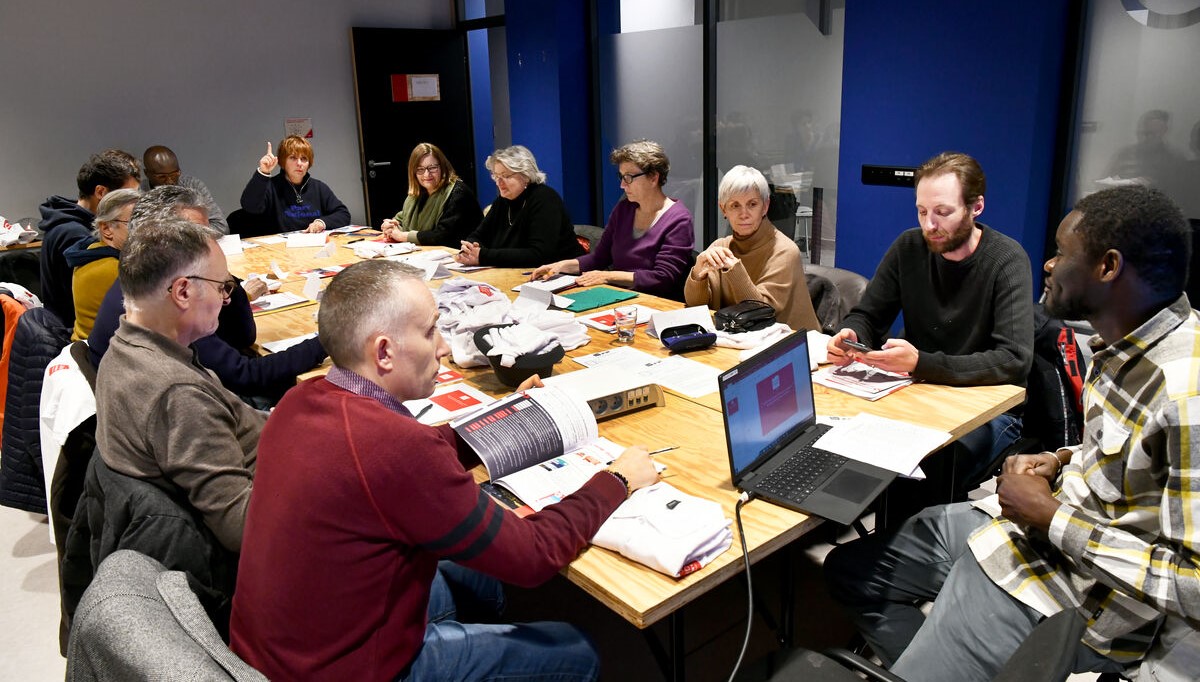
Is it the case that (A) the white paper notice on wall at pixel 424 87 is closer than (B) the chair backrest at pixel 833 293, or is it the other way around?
(B) the chair backrest at pixel 833 293

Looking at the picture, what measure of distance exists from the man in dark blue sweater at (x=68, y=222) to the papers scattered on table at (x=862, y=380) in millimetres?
2817

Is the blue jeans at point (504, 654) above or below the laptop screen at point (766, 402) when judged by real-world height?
below

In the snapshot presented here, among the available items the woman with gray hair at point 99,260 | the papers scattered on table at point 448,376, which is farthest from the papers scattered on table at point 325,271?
the papers scattered on table at point 448,376

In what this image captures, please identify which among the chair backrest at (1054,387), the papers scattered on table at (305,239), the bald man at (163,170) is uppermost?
the bald man at (163,170)

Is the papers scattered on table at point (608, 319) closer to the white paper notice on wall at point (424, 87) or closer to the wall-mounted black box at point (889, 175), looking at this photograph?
the wall-mounted black box at point (889, 175)

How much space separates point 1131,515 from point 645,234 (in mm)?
2739

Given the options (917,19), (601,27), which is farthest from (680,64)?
(917,19)

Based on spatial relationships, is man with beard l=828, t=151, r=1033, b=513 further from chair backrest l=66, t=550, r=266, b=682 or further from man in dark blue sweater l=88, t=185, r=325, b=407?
chair backrest l=66, t=550, r=266, b=682

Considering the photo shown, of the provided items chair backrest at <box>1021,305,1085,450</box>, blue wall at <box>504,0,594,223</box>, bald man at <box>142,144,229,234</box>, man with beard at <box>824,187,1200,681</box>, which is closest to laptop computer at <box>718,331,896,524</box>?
man with beard at <box>824,187,1200,681</box>

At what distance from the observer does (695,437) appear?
79.7 inches

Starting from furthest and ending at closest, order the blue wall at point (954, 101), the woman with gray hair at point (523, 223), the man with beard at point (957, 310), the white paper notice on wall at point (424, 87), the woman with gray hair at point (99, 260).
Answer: the white paper notice on wall at point (424, 87), the woman with gray hair at point (523, 223), the blue wall at point (954, 101), the woman with gray hair at point (99, 260), the man with beard at point (957, 310)

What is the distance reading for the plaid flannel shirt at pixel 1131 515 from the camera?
133 cm

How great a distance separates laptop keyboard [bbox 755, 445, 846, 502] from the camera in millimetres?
1711

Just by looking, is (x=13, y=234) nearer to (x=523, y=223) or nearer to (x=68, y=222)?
(x=68, y=222)
